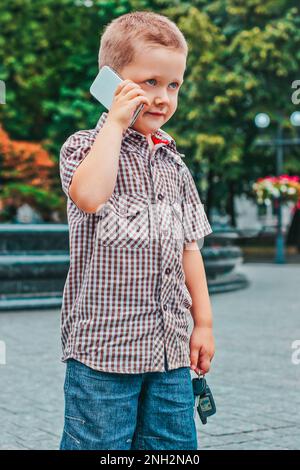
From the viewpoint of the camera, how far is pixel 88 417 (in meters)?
2.36

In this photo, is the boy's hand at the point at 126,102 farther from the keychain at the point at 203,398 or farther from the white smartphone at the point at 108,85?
the keychain at the point at 203,398

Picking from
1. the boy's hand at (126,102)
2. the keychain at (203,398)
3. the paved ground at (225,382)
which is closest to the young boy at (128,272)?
the boy's hand at (126,102)

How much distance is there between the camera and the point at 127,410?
93.9 inches

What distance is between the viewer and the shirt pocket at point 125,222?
239 centimetres

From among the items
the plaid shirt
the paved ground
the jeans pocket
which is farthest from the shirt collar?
the paved ground

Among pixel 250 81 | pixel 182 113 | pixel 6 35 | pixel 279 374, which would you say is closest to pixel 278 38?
pixel 250 81

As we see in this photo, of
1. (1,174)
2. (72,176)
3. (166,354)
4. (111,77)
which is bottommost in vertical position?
(1,174)

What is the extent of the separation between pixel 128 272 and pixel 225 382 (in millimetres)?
3896

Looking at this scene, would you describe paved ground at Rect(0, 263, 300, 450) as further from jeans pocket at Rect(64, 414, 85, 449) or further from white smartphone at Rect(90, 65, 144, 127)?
white smartphone at Rect(90, 65, 144, 127)

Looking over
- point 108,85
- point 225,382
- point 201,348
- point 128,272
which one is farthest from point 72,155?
point 225,382

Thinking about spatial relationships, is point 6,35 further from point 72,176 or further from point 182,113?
point 72,176

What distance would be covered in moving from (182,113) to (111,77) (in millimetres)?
28495

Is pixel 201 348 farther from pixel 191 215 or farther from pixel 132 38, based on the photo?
pixel 132 38

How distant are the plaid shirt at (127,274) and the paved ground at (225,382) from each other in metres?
1.99
